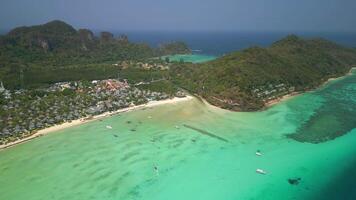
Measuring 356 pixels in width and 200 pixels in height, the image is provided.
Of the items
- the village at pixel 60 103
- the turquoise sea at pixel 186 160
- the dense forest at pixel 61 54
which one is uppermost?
the dense forest at pixel 61 54

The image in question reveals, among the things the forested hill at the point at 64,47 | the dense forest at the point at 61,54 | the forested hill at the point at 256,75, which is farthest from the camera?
Result: the forested hill at the point at 64,47

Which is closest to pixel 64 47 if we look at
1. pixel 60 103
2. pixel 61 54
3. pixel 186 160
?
pixel 61 54

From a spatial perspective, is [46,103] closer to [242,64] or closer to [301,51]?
[242,64]

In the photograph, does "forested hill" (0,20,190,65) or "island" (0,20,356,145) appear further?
"forested hill" (0,20,190,65)

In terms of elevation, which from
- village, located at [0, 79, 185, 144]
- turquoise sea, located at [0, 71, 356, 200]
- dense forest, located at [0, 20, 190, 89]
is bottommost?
turquoise sea, located at [0, 71, 356, 200]

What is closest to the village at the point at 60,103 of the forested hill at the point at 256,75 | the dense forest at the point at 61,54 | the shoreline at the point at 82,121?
the shoreline at the point at 82,121

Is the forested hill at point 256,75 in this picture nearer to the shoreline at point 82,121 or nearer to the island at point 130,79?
the island at point 130,79

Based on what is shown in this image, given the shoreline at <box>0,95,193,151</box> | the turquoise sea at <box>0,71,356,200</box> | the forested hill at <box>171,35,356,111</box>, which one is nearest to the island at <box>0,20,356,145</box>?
the forested hill at <box>171,35,356,111</box>

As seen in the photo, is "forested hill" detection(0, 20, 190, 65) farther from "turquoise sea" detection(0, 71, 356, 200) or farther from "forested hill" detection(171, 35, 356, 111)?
"turquoise sea" detection(0, 71, 356, 200)
